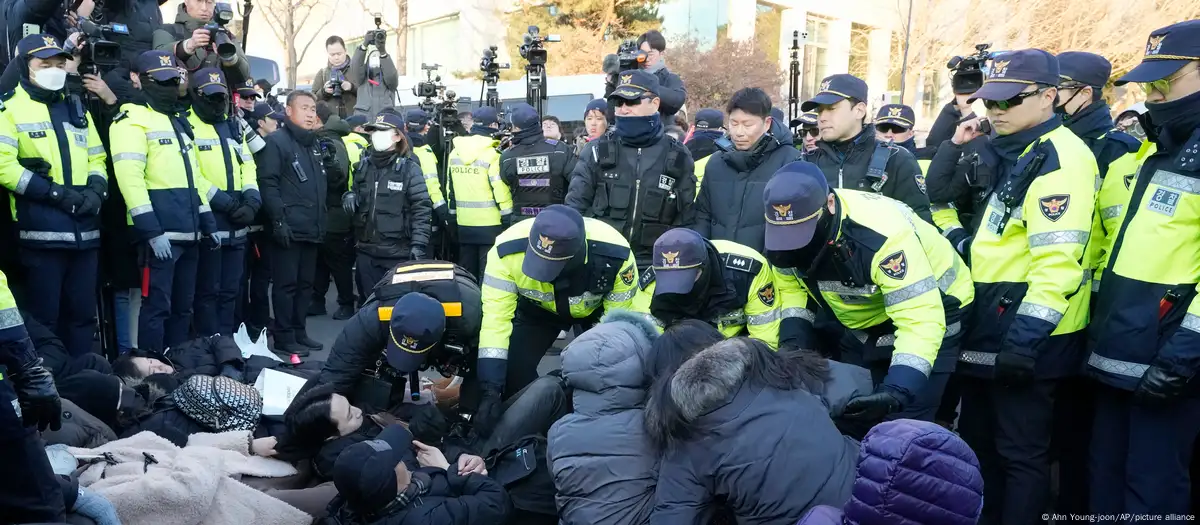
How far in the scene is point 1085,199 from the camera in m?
2.92

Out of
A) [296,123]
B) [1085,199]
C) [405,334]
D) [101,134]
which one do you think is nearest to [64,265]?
[101,134]

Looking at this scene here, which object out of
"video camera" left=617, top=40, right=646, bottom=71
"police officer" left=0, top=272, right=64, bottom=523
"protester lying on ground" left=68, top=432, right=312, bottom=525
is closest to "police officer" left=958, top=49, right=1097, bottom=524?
"protester lying on ground" left=68, top=432, right=312, bottom=525

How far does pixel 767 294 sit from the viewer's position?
347 cm

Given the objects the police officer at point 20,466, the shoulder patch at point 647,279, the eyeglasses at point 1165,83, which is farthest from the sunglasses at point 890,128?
the police officer at point 20,466

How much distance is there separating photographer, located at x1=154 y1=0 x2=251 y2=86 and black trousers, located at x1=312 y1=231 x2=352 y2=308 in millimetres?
1446

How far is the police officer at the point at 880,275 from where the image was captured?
9.34 ft

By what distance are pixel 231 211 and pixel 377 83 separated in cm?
497

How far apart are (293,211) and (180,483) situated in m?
3.41

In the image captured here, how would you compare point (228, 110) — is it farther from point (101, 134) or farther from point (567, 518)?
point (567, 518)

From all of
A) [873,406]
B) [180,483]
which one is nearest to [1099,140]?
[873,406]

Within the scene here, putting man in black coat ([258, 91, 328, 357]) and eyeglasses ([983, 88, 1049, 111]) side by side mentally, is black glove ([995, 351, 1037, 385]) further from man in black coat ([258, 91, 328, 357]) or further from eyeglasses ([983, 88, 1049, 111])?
man in black coat ([258, 91, 328, 357])

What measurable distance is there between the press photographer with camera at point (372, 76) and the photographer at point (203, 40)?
349 centimetres

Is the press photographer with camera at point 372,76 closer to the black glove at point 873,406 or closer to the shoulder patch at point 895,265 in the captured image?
the shoulder patch at point 895,265

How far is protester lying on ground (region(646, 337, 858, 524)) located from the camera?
2.37 metres
